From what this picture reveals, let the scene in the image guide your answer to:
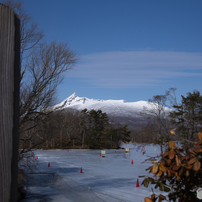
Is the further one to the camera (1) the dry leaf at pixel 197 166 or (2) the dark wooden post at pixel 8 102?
(1) the dry leaf at pixel 197 166

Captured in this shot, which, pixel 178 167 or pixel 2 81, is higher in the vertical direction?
pixel 2 81

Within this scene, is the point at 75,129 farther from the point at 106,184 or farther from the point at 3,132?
the point at 3,132

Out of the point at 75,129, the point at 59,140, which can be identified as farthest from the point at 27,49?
the point at 75,129

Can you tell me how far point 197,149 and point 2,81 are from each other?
54.4 inches

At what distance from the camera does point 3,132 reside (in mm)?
765

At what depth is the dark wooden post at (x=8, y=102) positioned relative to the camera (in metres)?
0.76

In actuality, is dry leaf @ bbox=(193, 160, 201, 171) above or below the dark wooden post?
below

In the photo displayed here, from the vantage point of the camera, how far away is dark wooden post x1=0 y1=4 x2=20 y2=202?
30.0 inches

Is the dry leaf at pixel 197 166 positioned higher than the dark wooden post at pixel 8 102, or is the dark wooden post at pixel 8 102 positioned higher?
the dark wooden post at pixel 8 102

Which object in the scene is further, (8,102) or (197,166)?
(197,166)

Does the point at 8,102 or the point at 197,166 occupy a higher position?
the point at 8,102

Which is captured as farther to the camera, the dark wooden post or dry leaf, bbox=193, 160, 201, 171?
dry leaf, bbox=193, 160, 201, 171

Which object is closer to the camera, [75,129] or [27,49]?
[27,49]

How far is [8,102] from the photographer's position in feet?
2.57
